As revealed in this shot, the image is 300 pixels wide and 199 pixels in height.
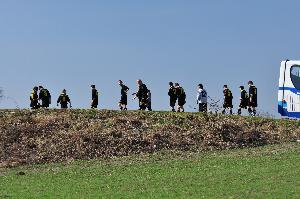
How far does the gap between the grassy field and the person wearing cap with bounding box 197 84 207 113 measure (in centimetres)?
1162

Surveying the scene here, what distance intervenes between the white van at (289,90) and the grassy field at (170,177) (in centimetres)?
1097

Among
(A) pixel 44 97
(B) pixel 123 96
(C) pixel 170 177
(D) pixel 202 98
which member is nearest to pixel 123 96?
(B) pixel 123 96

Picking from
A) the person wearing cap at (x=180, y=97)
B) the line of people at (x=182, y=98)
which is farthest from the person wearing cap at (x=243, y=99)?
the person wearing cap at (x=180, y=97)

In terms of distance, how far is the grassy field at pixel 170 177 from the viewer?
1838 centimetres

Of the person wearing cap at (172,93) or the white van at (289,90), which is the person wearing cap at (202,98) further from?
the white van at (289,90)

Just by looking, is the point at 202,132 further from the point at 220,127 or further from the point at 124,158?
the point at 124,158

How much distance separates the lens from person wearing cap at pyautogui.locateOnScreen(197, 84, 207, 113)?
1662 inches

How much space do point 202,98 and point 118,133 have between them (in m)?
9.01

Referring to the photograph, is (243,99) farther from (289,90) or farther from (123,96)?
(123,96)

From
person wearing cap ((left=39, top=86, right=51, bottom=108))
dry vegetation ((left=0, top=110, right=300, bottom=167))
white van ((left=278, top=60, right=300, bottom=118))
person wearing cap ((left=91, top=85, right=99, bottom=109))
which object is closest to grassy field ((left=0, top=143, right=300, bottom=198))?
dry vegetation ((left=0, top=110, right=300, bottom=167))

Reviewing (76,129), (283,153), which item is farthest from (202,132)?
(283,153)

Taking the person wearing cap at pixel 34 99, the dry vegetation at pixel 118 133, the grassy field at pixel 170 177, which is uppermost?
the person wearing cap at pixel 34 99

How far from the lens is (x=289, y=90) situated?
41.6m

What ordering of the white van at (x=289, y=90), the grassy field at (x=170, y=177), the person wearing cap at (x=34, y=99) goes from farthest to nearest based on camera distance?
the person wearing cap at (x=34, y=99) → the white van at (x=289, y=90) → the grassy field at (x=170, y=177)
